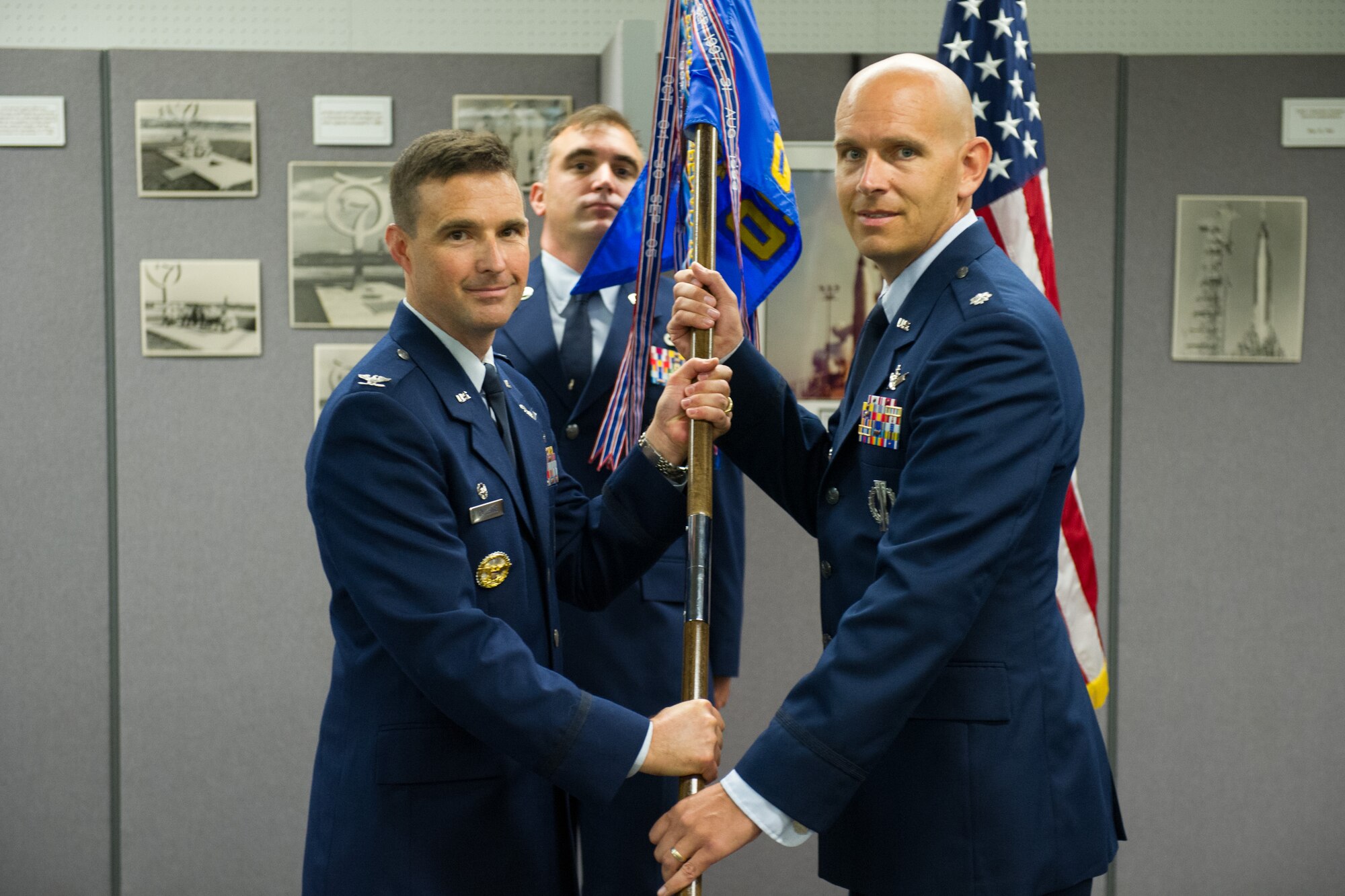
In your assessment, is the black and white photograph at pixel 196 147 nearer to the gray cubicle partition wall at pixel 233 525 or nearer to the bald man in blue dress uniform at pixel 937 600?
the gray cubicle partition wall at pixel 233 525

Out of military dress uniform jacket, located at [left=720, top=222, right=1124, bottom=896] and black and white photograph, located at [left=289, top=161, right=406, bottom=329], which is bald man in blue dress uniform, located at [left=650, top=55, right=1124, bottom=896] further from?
black and white photograph, located at [left=289, top=161, right=406, bottom=329]

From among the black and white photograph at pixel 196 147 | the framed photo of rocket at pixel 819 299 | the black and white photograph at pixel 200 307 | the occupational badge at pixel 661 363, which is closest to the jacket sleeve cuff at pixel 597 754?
the occupational badge at pixel 661 363

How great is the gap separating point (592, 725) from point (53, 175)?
2751 millimetres

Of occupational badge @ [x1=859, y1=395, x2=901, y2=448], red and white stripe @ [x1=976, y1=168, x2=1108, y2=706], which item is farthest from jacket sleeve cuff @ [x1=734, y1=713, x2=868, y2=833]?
red and white stripe @ [x1=976, y1=168, x2=1108, y2=706]

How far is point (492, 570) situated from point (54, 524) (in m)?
2.39

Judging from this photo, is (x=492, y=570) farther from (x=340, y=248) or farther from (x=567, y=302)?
(x=340, y=248)

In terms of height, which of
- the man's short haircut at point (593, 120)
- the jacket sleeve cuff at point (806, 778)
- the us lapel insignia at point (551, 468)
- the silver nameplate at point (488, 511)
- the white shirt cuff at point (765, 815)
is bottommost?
the white shirt cuff at point (765, 815)

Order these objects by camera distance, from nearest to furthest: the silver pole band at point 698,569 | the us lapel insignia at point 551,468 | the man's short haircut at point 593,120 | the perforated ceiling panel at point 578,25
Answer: the silver pole band at point 698,569 < the us lapel insignia at point 551,468 < the man's short haircut at point 593,120 < the perforated ceiling panel at point 578,25

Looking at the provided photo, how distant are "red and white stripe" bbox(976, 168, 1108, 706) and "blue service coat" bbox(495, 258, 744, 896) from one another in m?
0.78

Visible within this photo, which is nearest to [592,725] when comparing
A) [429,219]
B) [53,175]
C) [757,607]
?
[429,219]

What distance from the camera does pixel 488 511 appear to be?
169cm

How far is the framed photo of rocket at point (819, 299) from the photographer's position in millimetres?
3441

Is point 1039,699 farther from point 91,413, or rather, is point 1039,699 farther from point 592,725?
point 91,413

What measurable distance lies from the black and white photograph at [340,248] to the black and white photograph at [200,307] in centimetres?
13
